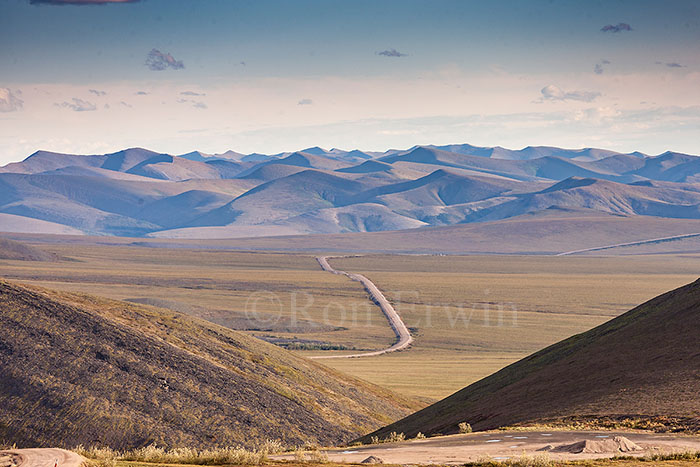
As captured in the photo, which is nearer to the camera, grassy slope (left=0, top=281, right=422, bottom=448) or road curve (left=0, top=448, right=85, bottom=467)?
road curve (left=0, top=448, right=85, bottom=467)

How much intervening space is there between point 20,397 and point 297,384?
56.5ft

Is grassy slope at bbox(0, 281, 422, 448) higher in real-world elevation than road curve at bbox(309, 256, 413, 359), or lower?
higher

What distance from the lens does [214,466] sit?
71.7 ft

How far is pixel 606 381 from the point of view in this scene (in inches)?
1296

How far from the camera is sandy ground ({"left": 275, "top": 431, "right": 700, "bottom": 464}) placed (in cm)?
2286

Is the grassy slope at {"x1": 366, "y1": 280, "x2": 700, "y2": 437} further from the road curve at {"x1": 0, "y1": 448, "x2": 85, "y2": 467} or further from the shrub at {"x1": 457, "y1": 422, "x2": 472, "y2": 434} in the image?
the road curve at {"x1": 0, "y1": 448, "x2": 85, "y2": 467}

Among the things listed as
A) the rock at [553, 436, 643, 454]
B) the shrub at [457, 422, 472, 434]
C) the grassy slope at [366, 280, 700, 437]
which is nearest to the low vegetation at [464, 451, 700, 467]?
the rock at [553, 436, 643, 454]

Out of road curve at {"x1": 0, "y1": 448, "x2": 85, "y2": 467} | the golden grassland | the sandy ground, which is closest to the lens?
road curve at {"x1": 0, "y1": 448, "x2": 85, "y2": 467}

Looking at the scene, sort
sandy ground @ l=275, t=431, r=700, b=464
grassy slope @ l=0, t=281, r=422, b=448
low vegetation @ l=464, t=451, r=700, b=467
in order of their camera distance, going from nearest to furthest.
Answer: low vegetation @ l=464, t=451, r=700, b=467
sandy ground @ l=275, t=431, r=700, b=464
grassy slope @ l=0, t=281, r=422, b=448

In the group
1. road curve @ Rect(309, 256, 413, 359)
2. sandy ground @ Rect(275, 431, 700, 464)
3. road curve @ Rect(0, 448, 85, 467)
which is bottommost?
road curve @ Rect(309, 256, 413, 359)

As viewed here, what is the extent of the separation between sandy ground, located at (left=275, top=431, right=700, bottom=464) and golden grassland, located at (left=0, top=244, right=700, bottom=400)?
36.3 m

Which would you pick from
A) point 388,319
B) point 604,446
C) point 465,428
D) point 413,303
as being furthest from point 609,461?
point 413,303

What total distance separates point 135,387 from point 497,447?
61.8ft

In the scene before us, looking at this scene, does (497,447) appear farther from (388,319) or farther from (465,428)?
(388,319)
